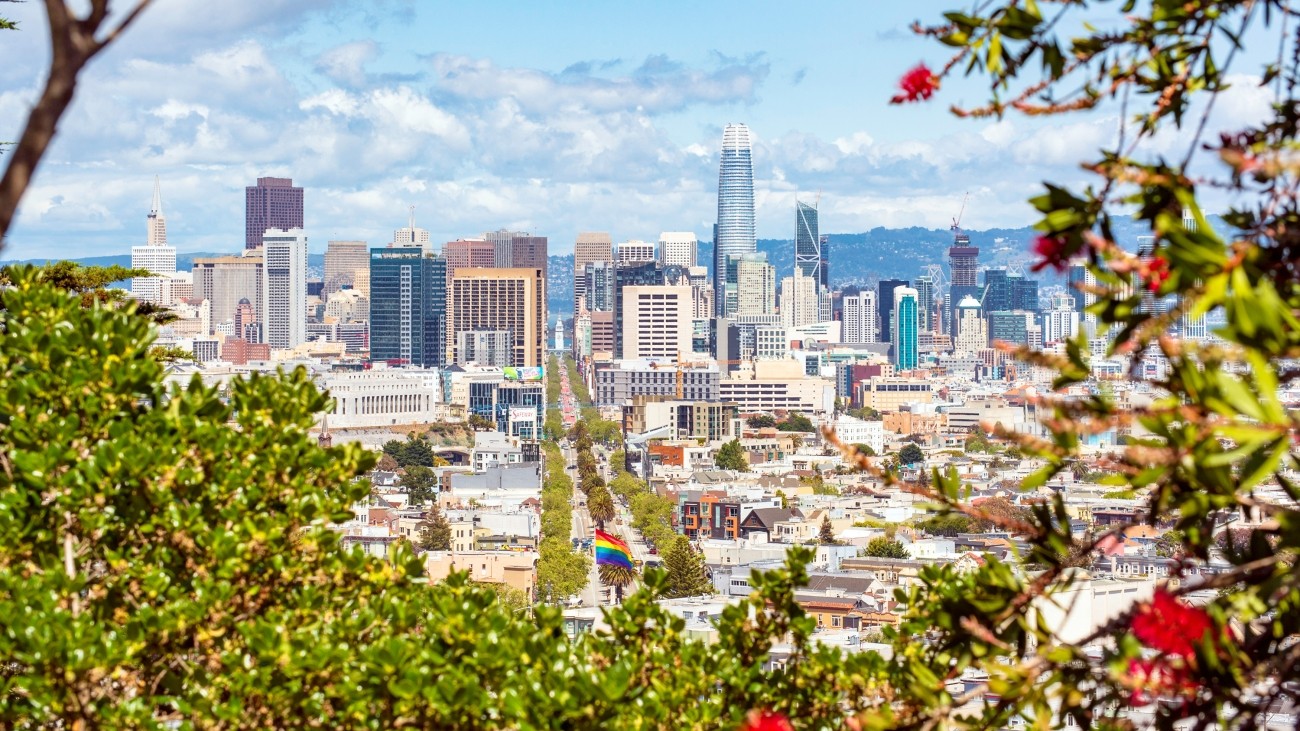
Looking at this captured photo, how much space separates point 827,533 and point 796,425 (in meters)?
40.2

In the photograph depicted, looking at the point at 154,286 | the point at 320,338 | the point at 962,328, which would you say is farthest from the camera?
the point at 962,328

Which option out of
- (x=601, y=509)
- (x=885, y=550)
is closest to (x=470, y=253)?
(x=601, y=509)

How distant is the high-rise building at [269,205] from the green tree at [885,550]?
474 feet

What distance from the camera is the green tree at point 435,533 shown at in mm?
44031

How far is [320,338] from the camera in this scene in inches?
5950

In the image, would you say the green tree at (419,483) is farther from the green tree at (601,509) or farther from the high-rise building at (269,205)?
the high-rise building at (269,205)

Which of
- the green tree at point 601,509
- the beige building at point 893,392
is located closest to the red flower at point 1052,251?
the green tree at point 601,509

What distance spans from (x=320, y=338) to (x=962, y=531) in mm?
109181

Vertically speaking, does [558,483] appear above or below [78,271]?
below

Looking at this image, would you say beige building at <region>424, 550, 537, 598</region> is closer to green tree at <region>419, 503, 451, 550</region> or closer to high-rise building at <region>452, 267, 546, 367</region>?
green tree at <region>419, 503, 451, 550</region>

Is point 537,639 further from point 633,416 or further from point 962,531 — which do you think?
point 633,416

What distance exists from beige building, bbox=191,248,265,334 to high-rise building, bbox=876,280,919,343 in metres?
61.6

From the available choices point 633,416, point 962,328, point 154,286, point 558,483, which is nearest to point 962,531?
point 558,483

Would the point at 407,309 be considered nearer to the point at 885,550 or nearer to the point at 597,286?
the point at 597,286
